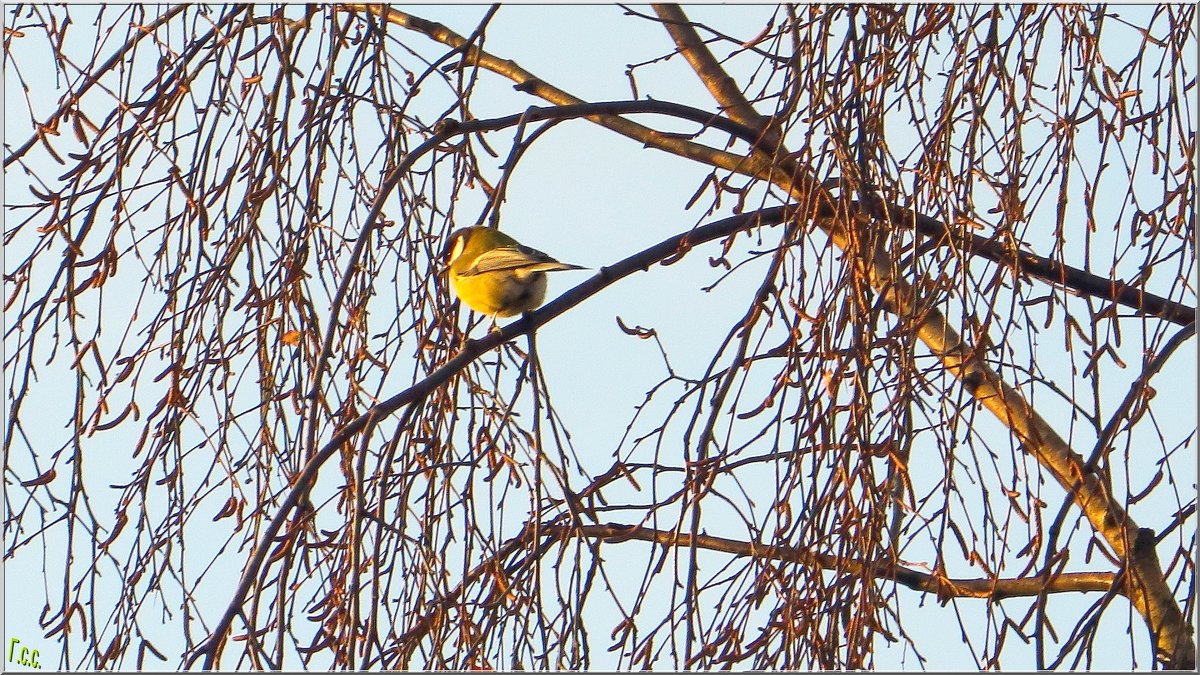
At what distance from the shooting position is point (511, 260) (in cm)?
398

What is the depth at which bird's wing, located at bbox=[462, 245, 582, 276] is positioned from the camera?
152 inches

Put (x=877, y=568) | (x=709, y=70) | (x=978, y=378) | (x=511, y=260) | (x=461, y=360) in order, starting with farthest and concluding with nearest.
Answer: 1. (x=511, y=260)
2. (x=709, y=70)
3. (x=978, y=378)
4. (x=461, y=360)
5. (x=877, y=568)

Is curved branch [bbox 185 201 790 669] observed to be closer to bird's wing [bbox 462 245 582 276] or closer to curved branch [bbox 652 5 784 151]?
curved branch [bbox 652 5 784 151]

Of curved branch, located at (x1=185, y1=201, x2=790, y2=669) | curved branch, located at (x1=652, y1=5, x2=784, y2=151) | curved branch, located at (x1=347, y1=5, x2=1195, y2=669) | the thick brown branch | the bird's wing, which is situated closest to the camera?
curved branch, located at (x1=185, y1=201, x2=790, y2=669)

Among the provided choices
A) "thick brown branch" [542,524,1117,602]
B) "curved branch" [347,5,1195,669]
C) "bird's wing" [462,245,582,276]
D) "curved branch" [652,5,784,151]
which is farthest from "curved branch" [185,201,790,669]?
"bird's wing" [462,245,582,276]

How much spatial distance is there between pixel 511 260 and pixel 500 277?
10cm

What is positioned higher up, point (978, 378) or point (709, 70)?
point (709, 70)

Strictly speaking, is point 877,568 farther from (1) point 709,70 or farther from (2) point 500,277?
(2) point 500,277

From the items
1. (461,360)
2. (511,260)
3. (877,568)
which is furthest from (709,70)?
(877,568)

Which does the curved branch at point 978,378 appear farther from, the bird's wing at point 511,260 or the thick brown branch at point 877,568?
the bird's wing at point 511,260

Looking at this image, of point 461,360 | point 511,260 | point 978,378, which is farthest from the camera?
point 511,260

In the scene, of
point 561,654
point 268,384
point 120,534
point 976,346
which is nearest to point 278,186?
point 268,384

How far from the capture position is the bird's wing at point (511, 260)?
3.86m

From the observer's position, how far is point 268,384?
3.05 meters
